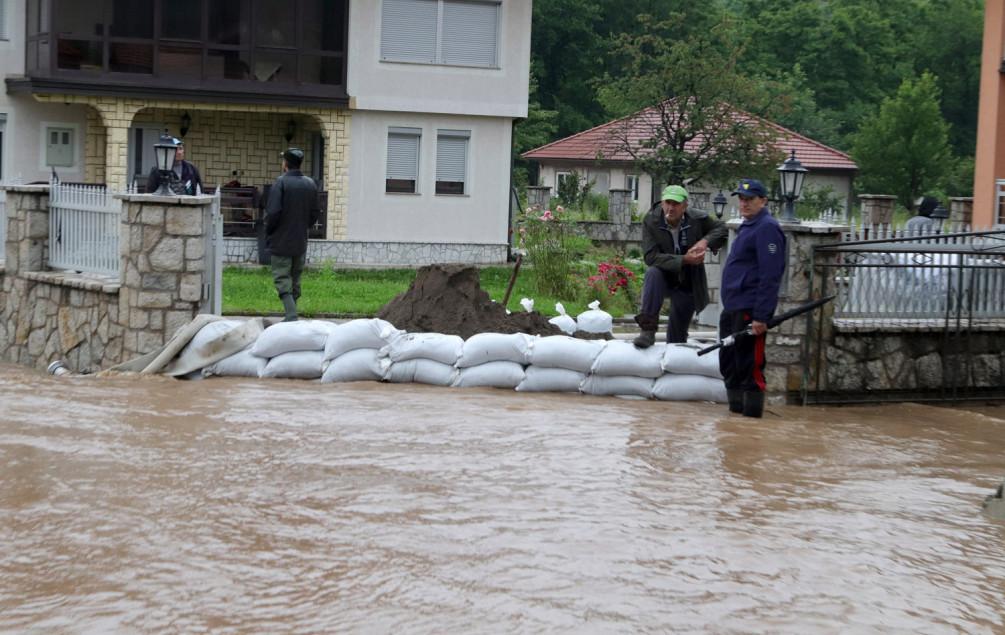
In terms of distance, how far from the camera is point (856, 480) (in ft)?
26.3

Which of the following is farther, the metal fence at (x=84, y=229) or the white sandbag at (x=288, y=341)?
the metal fence at (x=84, y=229)

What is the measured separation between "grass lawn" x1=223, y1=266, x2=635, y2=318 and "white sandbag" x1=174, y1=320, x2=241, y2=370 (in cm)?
557

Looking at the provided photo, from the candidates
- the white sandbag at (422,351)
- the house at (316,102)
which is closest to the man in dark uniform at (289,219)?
the white sandbag at (422,351)

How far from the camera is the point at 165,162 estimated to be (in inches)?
469

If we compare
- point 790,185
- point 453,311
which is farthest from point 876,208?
point 790,185

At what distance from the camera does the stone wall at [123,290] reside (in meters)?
11.3

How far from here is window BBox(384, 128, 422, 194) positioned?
27.0 meters

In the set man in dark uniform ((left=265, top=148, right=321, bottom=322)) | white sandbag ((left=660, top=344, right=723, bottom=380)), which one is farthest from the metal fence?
white sandbag ((left=660, top=344, right=723, bottom=380))

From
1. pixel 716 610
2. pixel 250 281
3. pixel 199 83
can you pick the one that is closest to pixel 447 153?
pixel 199 83

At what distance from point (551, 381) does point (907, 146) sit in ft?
134

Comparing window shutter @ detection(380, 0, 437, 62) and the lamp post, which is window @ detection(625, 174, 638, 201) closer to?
window shutter @ detection(380, 0, 437, 62)

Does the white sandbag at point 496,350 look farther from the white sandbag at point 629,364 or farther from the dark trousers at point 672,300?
the dark trousers at point 672,300

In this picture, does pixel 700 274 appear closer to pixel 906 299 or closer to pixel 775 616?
pixel 906 299

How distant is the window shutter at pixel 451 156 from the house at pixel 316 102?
3 centimetres
